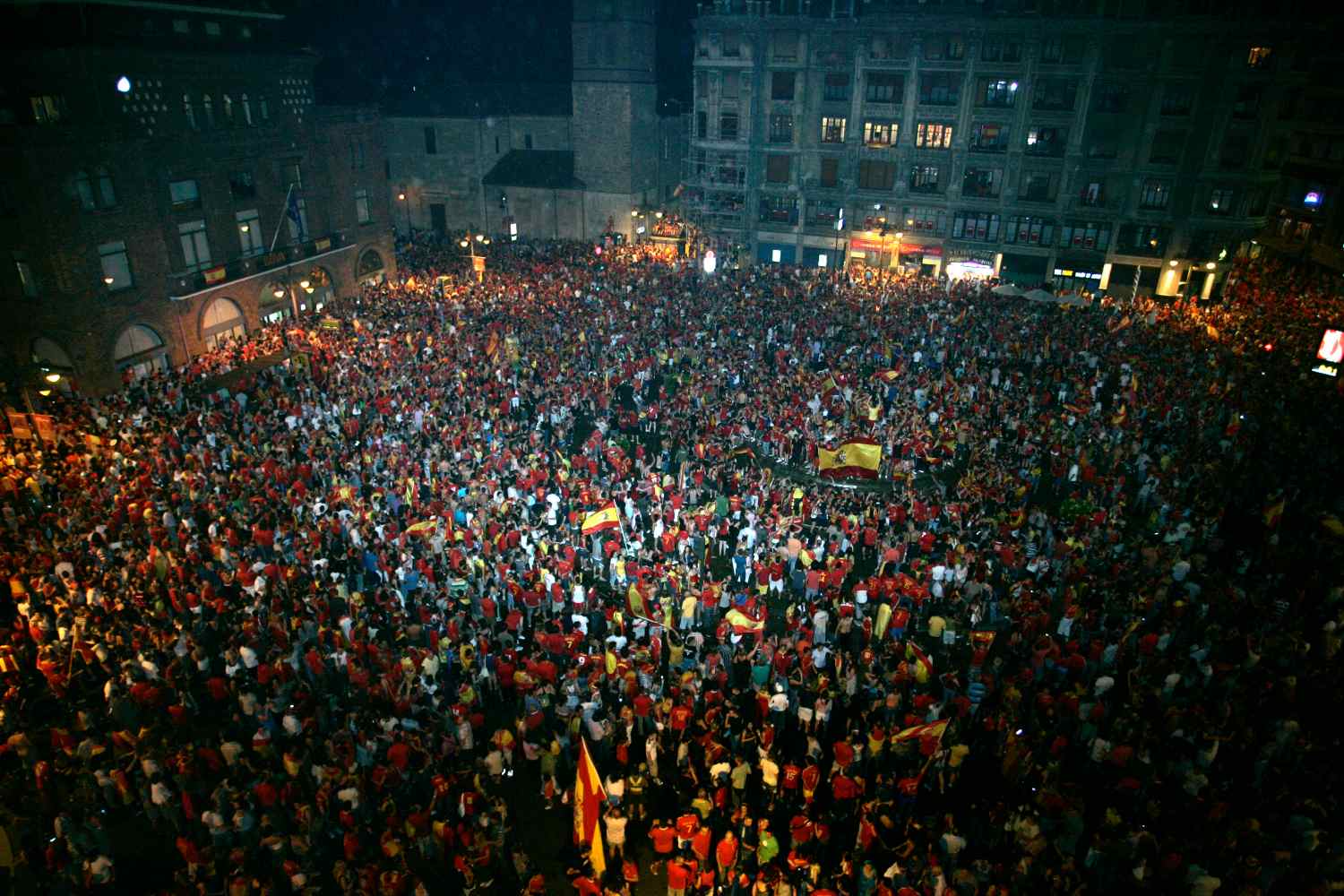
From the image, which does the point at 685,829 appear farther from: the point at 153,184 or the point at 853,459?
the point at 153,184

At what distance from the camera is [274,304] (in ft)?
128

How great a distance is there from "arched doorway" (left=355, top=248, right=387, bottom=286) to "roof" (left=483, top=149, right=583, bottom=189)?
1721cm

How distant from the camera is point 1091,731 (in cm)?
1316

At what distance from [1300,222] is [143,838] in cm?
6428

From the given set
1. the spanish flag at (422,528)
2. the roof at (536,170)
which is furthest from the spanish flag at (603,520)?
the roof at (536,170)

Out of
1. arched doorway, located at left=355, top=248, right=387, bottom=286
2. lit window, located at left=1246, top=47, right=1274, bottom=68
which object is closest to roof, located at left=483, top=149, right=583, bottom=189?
arched doorway, located at left=355, top=248, right=387, bottom=286

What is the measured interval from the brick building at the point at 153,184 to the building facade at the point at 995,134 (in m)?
26.2

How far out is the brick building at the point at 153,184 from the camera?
2783 centimetres

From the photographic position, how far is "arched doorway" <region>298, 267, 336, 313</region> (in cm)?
4041

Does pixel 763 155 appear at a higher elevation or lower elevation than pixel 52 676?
higher

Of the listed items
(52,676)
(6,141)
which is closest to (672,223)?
(6,141)

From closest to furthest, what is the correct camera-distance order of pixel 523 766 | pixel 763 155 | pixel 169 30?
pixel 523 766 < pixel 169 30 < pixel 763 155

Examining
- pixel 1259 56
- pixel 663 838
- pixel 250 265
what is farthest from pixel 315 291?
pixel 1259 56

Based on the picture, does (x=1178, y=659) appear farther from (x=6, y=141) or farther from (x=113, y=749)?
(x=6, y=141)
